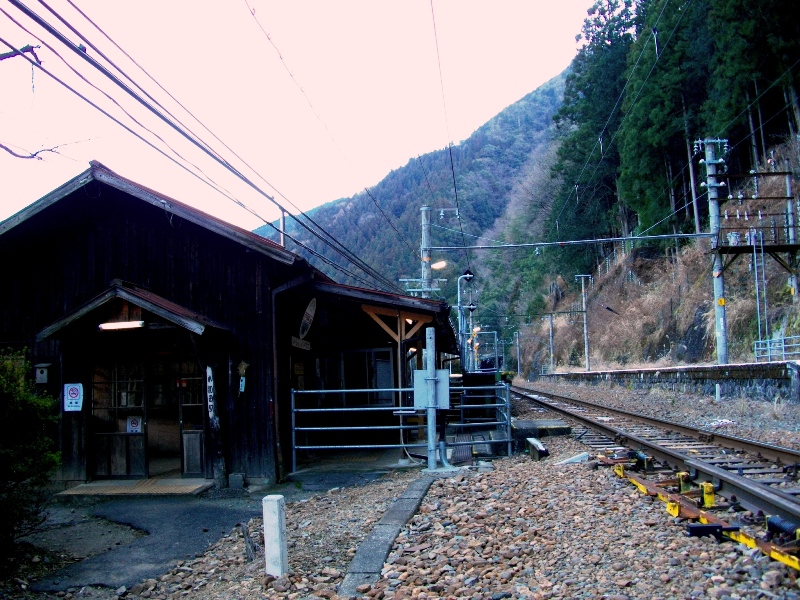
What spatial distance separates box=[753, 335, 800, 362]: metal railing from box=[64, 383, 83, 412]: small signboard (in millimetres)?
18385

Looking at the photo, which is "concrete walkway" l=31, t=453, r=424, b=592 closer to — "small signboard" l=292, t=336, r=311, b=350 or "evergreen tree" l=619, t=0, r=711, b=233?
"small signboard" l=292, t=336, r=311, b=350

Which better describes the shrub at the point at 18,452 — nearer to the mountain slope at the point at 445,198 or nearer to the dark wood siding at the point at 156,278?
the dark wood siding at the point at 156,278

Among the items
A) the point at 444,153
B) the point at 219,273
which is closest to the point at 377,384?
the point at 219,273

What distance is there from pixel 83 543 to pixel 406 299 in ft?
18.6

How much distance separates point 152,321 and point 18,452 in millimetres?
3736

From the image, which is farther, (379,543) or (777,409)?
(777,409)

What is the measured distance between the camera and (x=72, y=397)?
33.8ft

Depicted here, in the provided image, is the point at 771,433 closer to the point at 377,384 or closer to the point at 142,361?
the point at 377,384

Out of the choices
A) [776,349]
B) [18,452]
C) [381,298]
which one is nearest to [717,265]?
[776,349]

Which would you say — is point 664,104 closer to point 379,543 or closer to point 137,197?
point 137,197

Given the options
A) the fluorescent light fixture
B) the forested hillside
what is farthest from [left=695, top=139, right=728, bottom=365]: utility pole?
the fluorescent light fixture

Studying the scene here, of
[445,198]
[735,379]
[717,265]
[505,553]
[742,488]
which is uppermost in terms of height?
[445,198]

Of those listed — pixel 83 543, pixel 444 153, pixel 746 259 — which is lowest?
pixel 83 543

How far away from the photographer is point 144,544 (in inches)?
277
